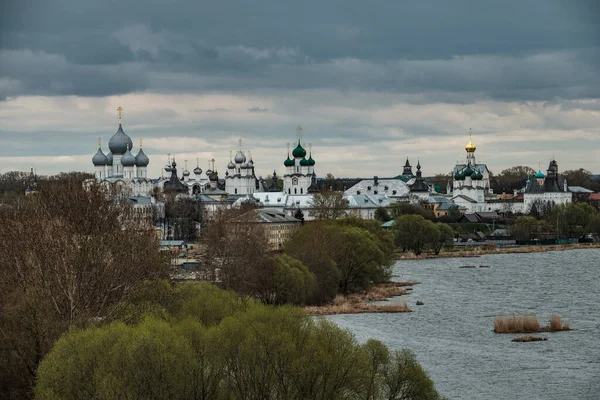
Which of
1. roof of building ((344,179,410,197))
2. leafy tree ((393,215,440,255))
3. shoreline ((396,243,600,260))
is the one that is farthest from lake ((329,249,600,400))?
roof of building ((344,179,410,197))

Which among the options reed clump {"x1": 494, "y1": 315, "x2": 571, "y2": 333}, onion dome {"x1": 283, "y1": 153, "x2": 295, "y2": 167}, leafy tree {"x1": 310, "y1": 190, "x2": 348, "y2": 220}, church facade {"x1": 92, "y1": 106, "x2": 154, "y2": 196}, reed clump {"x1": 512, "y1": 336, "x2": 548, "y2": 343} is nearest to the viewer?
reed clump {"x1": 512, "y1": 336, "x2": 548, "y2": 343}

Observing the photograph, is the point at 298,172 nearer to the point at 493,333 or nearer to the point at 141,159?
the point at 141,159

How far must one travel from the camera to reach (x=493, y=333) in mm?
37781

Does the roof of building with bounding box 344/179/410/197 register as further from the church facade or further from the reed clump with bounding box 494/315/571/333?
the reed clump with bounding box 494/315/571/333

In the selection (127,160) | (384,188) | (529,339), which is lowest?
(529,339)

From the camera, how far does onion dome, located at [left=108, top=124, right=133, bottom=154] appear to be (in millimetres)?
113312

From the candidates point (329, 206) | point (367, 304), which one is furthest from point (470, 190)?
point (367, 304)

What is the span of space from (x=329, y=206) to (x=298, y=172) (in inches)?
1016

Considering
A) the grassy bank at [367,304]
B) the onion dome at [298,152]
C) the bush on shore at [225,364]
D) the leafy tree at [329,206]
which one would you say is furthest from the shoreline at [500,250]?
the bush on shore at [225,364]

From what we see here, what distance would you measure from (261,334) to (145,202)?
7745cm

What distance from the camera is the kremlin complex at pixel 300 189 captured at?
114062mm

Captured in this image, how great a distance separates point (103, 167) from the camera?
115562mm

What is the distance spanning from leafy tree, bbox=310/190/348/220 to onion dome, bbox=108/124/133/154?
20078 millimetres

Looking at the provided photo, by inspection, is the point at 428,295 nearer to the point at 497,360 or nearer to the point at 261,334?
the point at 497,360
